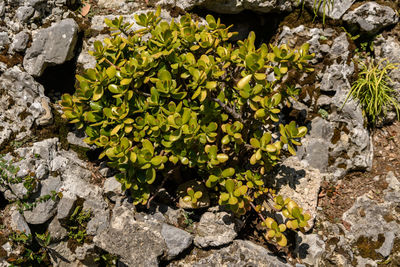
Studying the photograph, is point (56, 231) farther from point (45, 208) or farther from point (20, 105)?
point (20, 105)

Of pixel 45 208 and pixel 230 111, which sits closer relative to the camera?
pixel 230 111

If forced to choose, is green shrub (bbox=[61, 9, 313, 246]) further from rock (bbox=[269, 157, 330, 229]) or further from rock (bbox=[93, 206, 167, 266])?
rock (bbox=[269, 157, 330, 229])

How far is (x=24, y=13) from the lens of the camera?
13.1 feet

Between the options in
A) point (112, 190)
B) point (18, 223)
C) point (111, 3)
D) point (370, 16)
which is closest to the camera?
point (18, 223)

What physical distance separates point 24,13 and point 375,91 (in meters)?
5.14

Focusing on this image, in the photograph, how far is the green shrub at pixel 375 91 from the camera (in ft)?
13.3

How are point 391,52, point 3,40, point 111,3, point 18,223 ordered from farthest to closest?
point 111,3, point 391,52, point 3,40, point 18,223

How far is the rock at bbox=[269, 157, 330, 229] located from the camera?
12.0 feet

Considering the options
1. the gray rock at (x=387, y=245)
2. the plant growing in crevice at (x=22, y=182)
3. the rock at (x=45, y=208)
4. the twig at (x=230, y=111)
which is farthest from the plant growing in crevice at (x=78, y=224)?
the gray rock at (x=387, y=245)

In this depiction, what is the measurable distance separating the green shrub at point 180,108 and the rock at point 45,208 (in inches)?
34.5

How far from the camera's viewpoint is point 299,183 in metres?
3.75

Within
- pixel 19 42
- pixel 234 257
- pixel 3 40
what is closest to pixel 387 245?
pixel 234 257

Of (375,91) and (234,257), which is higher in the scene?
(375,91)

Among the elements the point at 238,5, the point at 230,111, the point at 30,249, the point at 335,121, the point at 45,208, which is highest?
the point at 238,5
